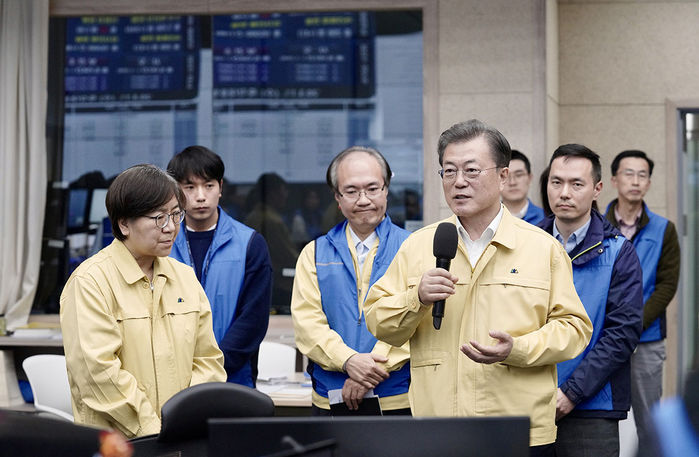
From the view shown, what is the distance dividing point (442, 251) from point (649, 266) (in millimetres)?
Result: 2711

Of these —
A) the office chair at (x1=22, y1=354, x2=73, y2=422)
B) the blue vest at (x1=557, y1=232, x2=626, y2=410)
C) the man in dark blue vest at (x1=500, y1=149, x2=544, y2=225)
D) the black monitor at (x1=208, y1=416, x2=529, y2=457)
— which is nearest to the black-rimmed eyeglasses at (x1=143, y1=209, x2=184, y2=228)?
the black monitor at (x1=208, y1=416, x2=529, y2=457)

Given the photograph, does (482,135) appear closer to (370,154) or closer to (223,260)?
(370,154)

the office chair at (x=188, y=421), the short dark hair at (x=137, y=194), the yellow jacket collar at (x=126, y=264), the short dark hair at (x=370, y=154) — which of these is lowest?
the office chair at (x=188, y=421)

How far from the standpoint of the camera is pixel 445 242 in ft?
7.69

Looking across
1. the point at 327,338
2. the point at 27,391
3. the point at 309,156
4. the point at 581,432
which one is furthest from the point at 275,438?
the point at 309,156

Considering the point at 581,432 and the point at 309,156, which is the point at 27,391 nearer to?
the point at 309,156

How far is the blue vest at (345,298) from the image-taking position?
3000mm

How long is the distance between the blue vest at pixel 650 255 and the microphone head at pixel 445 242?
8.50 feet

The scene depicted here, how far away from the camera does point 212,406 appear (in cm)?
186

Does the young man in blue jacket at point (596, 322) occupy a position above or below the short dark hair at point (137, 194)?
below

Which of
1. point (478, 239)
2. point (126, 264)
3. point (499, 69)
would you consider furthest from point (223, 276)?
point (499, 69)

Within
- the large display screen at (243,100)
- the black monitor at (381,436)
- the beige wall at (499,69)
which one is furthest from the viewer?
the large display screen at (243,100)

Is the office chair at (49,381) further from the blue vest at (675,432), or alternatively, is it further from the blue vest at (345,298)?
the blue vest at (675,432)

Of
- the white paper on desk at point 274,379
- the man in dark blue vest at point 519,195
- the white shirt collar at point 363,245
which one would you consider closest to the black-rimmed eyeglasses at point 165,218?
the white shirt collar at point 363,245
